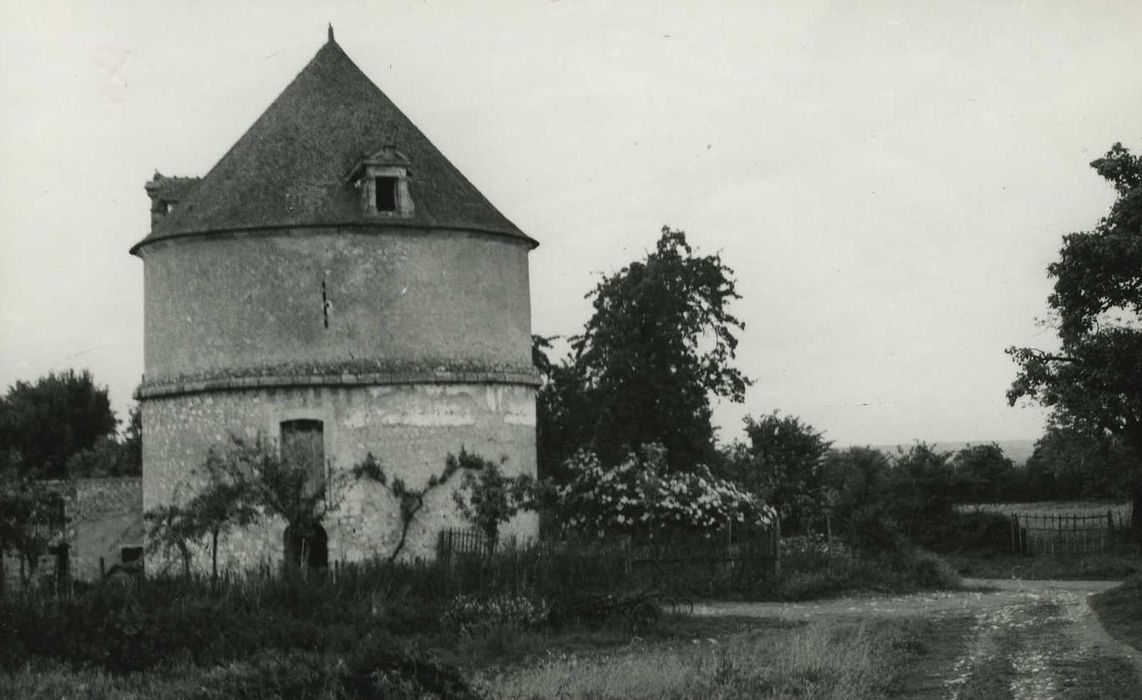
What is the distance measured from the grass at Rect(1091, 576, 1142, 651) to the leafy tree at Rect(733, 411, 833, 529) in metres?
16.8

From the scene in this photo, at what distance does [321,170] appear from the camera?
30141 mm

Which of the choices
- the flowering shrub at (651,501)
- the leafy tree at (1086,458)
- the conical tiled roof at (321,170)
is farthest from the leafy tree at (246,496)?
the leafy tree at (1086,458)

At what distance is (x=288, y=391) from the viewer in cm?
2902

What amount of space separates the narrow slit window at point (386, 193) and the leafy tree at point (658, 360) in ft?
41.5

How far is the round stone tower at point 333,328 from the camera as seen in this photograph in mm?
29016

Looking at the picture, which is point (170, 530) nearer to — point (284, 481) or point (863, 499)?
point (284, 481)

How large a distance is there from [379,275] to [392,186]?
1867 millimetres

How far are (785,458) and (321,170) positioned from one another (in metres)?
19.7

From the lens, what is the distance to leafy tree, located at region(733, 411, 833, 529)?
1679 inches

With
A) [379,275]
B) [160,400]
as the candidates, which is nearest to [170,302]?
[160,400]

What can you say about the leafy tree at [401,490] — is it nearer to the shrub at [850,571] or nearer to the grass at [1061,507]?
the shrub at [850,571]

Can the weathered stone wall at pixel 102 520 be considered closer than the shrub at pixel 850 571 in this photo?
No

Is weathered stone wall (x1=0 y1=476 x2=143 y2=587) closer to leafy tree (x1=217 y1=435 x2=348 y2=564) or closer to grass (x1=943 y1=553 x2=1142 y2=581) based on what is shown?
leafy tree (x1=217 y1=435 x2=348 y2=564)

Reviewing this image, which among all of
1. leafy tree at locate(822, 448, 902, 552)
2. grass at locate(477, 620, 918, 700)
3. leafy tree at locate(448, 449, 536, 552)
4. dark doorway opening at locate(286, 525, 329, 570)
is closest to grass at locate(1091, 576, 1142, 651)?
grass at locate(477, 620, 918, 700)
